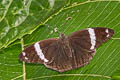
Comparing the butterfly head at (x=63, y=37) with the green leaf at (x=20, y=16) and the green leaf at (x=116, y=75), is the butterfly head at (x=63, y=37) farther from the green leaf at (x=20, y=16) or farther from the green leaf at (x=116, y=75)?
the green leaf at (x=116, y=75)

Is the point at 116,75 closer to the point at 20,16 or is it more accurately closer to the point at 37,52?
the point at 37,52

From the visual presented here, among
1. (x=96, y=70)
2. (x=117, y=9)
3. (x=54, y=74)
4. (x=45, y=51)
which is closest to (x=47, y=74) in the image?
(x=54, y=74)

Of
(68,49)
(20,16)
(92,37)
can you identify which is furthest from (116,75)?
(20,16)

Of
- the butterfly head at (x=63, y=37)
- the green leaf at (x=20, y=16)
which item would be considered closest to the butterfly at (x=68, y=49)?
the butterfly head at (x=63, y=37)

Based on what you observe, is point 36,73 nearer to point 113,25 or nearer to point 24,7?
point 24,7

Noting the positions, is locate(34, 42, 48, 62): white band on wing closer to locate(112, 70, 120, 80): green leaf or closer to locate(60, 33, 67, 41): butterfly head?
locate(60, 33, 67, 41): butterfly head

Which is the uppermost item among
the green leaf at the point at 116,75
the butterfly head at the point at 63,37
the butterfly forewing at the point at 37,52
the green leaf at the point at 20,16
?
the green leaf at the point at 20,16
